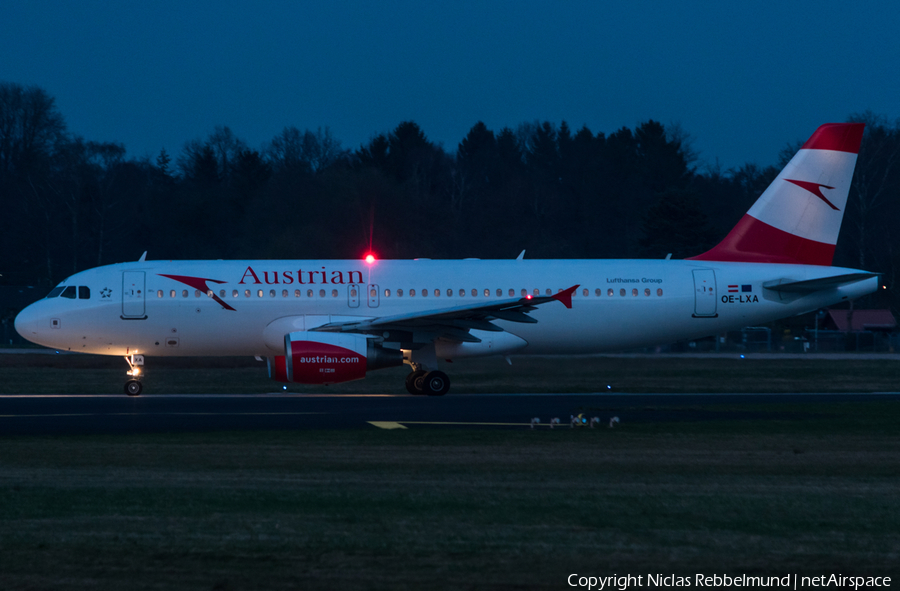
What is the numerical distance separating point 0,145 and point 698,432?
226ft

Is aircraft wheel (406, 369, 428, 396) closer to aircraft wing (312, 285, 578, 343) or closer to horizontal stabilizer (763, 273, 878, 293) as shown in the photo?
aircraft wing (312, 285, 578, 343)

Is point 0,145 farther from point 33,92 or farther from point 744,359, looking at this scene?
point 744,359

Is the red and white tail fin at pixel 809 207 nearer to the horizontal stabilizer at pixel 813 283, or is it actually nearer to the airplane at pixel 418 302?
the airplane at pixel 418 302

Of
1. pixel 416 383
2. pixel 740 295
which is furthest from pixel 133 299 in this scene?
pixel 740 295

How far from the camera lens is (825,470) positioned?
11.2 meters

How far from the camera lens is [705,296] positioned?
24.2 meters

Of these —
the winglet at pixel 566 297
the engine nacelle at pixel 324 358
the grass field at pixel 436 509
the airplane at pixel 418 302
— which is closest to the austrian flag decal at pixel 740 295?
the airplane at pixel 418 302

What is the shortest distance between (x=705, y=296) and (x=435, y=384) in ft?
23.6

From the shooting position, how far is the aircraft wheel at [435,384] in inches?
886

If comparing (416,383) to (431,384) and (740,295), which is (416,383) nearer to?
(431,384)

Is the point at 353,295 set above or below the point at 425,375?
above

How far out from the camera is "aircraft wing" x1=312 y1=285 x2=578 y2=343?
21.3m

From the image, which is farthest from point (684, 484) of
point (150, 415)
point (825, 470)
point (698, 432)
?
point (150, 415)

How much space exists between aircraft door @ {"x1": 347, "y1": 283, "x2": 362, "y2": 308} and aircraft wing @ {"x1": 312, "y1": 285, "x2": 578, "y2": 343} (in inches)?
23.0
